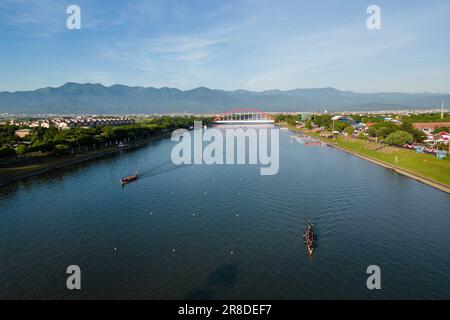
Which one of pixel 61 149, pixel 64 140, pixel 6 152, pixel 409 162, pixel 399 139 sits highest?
pixel 64 140

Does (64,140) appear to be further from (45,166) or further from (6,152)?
(6,152)

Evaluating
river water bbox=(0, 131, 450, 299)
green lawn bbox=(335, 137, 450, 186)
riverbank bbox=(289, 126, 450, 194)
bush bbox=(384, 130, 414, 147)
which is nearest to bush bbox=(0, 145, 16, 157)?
river water bbox=(0, 131, 450, 299)

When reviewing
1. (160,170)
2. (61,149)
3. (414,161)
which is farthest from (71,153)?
(414,161)

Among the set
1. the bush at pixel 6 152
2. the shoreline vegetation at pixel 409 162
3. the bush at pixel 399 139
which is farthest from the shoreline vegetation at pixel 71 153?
the bush at pixel 399 139

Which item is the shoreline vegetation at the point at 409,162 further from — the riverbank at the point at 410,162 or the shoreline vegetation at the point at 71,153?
the shoreline vegetation at the point at 71,153

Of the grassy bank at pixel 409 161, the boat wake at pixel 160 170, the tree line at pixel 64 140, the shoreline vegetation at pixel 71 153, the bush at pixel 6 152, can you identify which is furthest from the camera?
the tree line at pixel 64 140

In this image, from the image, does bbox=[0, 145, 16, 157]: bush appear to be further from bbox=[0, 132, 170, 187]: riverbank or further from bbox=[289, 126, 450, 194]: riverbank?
bbox=[289, 126, 450, 194]: riverbank

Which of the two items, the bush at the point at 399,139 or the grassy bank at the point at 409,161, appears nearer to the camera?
the grassy bank at the point at 409,161
